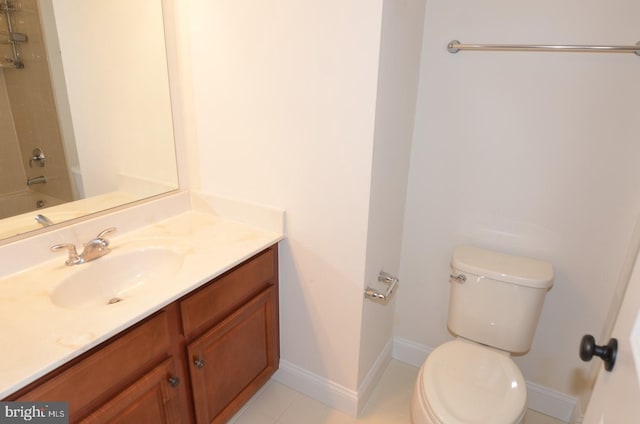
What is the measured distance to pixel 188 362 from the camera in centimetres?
127

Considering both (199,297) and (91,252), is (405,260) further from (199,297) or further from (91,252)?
(91,252)

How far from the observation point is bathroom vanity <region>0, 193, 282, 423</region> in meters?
0.92

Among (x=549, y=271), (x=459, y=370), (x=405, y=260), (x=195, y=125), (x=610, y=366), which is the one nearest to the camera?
(x=610, y=366)

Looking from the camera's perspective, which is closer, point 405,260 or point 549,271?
point 549,271

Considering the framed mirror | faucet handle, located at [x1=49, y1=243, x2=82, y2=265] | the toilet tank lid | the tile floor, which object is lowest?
the tile floor

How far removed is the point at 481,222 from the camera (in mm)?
1710

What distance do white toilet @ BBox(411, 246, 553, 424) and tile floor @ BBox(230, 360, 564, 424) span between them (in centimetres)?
41

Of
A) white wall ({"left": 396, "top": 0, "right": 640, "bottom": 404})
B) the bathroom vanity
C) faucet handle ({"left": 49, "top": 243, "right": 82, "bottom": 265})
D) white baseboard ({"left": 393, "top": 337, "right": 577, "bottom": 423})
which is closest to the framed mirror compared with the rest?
faucet handle ({"left": 49, "top": 243, "right": 82, "bottom": 265})

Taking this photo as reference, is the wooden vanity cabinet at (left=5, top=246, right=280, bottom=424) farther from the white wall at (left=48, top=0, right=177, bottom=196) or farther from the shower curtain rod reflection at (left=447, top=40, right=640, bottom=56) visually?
the shower curtain rod reflection at (left=447, top=40, right=640, bottom=56)

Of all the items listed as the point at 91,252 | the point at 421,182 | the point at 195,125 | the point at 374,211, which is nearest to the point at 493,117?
the point at 421,182

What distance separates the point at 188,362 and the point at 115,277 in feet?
1.37

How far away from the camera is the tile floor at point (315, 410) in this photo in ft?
5.62

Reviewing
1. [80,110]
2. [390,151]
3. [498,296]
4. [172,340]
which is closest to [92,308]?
[172,340]

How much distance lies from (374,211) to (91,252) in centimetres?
103
